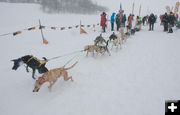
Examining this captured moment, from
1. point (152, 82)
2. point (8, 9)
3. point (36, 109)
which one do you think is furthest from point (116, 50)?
point (8, 9)

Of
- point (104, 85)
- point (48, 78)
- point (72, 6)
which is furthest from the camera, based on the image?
point (72, 6)

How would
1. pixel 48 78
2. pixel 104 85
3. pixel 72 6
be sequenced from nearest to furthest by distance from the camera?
pixel 48 78
pixel 104 85
pixel 72 6

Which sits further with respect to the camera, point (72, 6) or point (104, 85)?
point (72, 6)

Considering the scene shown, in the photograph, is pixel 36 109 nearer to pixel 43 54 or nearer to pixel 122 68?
pixel 122 68

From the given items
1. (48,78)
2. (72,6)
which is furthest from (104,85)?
(72,6)

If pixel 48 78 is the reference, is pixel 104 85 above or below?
below

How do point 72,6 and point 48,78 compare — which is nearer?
point 48,78

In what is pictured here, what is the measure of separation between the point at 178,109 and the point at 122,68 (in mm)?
A: 6489

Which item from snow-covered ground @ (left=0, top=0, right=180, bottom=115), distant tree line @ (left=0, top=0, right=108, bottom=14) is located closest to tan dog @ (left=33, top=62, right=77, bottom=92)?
snow-covered ground @ (left=0, top=0, right=180, bottom=115)

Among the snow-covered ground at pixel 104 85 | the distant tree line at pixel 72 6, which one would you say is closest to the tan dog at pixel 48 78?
the snow-covered ground at pixel 104 85

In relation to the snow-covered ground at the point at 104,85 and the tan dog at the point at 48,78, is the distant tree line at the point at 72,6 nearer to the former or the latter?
the snow-covered ground at the point at 104,85

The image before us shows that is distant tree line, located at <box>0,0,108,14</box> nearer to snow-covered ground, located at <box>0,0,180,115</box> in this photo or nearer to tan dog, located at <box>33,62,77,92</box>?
snow-covered ground, located at <box>0,0,180,115</box>

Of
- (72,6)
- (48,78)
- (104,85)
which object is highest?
(72,6)

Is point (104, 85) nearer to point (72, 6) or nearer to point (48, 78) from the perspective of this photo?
point (48, 78)
